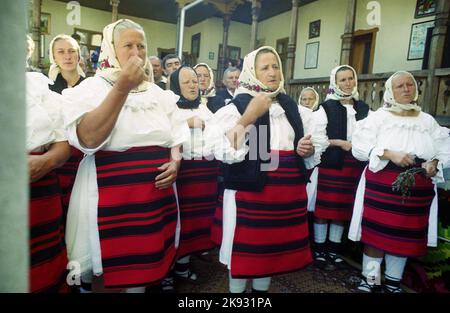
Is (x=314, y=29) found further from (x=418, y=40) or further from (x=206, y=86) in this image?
(x=206, y=86)

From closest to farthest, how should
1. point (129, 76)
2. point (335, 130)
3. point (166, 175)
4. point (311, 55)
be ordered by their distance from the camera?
1. point (129, 76)
2. point (166, 175)
3. point (335, 130)
4. point (311, 55)

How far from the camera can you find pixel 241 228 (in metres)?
2.13

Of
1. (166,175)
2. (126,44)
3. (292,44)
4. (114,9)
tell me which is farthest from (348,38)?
(114,9)

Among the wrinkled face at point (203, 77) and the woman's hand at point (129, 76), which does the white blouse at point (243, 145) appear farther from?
the wrinkled face at point (203, 77)

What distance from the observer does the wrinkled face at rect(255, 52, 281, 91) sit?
2.21m

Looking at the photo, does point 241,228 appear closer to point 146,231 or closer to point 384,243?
point 146,231

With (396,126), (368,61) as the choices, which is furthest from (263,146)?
(368,61)

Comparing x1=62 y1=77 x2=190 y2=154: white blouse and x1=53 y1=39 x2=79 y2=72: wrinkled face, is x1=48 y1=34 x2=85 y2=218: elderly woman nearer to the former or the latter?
x1=53 y1=39 x2=79 y2=72: wrinkled face

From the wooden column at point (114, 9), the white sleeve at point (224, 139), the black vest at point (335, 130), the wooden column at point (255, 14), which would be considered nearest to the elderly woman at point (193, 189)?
the white sleeve at point (224, 139)

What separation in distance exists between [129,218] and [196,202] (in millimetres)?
1252

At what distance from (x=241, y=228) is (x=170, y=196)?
1.73 ft

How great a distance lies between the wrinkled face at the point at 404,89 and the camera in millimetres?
2984

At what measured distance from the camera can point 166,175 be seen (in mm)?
1953

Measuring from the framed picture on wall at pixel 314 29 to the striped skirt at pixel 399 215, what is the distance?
32.5 ft
